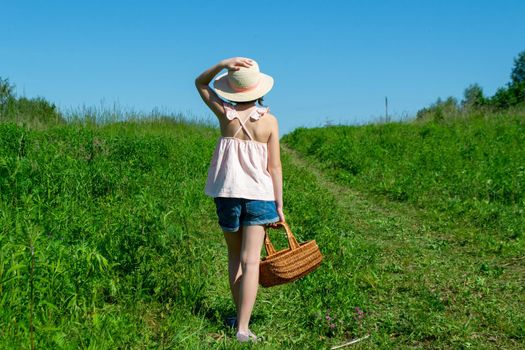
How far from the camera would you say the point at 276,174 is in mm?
4828

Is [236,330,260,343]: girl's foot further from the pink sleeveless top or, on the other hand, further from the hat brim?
the hat brim

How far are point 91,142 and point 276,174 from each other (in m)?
9.06

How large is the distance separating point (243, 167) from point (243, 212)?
0.36 meters

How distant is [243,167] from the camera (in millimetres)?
4727

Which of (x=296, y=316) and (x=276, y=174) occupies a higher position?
(x=276, y=174)

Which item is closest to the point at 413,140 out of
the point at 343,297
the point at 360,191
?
the point at 360,191

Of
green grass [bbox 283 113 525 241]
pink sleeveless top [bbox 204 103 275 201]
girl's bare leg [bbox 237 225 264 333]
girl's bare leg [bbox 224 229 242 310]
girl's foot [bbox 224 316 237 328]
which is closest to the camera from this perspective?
pink sleeveless top [bbox 204 103 275 201]

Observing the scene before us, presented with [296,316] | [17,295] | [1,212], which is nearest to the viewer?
[17,295]

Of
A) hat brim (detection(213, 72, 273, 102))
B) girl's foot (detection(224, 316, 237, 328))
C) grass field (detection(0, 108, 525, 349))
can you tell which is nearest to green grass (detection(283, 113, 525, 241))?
grass field (detection(0, 108, 525, 349))

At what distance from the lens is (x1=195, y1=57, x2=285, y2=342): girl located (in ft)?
15.4

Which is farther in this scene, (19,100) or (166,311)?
(19,100)

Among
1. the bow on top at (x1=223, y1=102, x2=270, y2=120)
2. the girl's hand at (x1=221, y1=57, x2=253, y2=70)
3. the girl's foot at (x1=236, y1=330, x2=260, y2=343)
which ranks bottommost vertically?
the girl's foot at (x1=236, y1=330, x2=260, y2=343)

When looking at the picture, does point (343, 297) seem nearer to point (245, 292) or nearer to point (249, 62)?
point (245, 292)

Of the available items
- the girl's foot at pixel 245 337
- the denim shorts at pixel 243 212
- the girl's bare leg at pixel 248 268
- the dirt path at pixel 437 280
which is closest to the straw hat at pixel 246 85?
the denim shorts at pixel 243 212
